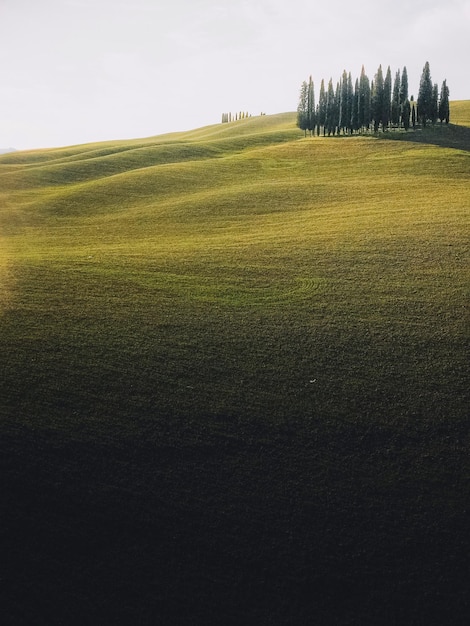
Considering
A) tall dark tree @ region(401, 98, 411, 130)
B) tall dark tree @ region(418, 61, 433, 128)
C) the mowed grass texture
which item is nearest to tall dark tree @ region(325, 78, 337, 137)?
tall dark tree @ region(401, 98, 411, 130)

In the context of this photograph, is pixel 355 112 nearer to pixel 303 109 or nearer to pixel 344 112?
pixel 344 112

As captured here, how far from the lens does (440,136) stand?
313 feet

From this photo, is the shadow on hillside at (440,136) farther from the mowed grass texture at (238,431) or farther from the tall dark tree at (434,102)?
the mowed grass texture at (238,431)

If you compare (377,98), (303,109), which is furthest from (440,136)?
(303,109)

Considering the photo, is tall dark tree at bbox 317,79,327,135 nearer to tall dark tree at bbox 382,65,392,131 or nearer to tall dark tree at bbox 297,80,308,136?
tall dark tree at bbox 297,80,308,136

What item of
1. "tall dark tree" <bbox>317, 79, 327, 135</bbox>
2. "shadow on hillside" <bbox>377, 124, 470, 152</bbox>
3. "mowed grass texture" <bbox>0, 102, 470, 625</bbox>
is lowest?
"mowed grass texture" <bbox>0, 102, 470, 625</bbox>

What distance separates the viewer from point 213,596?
52.5 feet

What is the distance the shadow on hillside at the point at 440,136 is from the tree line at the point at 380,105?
4.58 metres

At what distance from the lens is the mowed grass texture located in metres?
16.2

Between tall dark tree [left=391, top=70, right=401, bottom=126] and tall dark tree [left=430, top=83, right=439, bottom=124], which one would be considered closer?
tall dark tree [left=391, top=70, right=401, bottom=126]

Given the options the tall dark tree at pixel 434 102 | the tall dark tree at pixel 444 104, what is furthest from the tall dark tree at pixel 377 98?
the tall dark tree at pixel 444 104

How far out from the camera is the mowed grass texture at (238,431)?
1617 centimetres

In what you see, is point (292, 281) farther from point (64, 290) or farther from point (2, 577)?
point (2, 577)

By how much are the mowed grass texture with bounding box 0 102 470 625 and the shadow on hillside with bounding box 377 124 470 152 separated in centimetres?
5553
